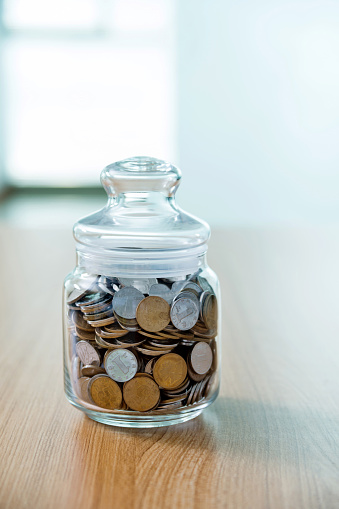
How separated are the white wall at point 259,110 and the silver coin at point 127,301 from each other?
17.9 feet

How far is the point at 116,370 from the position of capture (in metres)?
0.63

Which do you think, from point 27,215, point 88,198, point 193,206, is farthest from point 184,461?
point 88,198

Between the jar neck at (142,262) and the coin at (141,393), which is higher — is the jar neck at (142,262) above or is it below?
above

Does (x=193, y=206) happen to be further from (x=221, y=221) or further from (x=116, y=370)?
(x=116, y=370)

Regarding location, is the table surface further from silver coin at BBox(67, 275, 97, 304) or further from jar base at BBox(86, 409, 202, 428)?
silver coin at BBox(67, 275, 97, 304)

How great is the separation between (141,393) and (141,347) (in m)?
0.05

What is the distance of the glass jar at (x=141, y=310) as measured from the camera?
63 cm

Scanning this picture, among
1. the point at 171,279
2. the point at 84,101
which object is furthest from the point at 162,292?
the point at 84,101

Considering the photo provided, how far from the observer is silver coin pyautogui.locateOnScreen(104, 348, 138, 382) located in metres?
0.63

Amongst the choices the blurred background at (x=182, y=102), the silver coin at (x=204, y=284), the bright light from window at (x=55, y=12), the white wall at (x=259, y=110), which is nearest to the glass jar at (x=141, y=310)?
the silver coin at (x=204, y=284)

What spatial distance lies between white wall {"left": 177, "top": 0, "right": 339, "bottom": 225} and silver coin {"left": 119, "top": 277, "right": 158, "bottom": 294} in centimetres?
543

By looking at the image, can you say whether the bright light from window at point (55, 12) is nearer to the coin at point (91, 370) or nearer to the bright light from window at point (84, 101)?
the bright light from window at point (84, 101)

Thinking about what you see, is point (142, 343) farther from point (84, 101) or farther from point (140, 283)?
point (84, 101)

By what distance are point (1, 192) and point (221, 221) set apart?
89.9 inches
